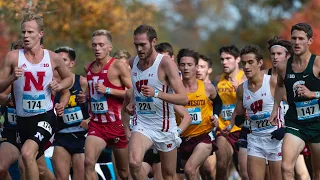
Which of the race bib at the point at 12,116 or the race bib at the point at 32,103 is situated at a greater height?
the race bib at the point at 32,103

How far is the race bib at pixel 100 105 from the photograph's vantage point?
43.2 feet

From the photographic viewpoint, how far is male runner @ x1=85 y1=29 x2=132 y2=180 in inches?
515

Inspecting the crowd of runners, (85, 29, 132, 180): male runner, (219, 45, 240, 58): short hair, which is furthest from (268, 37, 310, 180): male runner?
(85, 29, 132, 180): male runner

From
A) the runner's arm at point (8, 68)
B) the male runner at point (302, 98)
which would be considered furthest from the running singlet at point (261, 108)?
the runner's arm at point (8, 68)

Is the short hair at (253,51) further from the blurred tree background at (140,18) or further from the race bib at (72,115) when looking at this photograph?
the blurred tree background at (140,18)

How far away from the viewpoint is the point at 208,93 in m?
14.3

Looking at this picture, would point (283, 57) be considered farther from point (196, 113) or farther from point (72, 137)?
point (72, 137)

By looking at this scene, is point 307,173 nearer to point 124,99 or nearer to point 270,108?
point 270,108

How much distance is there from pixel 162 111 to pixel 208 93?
2.49 meters

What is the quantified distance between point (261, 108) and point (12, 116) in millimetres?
3834

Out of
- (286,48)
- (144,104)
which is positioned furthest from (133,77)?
(286,48)

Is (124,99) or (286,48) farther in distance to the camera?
(286,48)

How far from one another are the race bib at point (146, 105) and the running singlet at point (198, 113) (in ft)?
6.66

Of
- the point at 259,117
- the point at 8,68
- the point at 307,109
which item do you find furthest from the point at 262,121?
the point at 8,68
